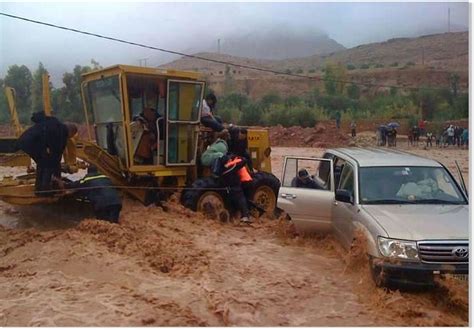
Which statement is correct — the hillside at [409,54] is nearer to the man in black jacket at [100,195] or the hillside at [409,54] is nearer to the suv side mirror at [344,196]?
the man in black jacket at [100,195]

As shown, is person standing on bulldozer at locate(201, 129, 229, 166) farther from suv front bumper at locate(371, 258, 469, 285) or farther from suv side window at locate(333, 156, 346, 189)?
suv front bumper at locate(371, 258, 469, 285)

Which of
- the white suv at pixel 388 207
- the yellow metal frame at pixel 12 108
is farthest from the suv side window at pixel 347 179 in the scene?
the yellow metal frame at pixel 12 108

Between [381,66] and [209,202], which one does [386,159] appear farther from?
[381,66]

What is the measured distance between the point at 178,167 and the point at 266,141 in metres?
2.34

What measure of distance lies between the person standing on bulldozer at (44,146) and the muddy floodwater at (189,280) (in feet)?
2.50

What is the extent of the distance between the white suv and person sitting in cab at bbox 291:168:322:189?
1 cm

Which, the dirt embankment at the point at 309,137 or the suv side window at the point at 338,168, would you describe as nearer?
the suv side window at the point at 338,168

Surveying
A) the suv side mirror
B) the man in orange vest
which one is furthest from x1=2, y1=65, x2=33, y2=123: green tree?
the suv side mirror

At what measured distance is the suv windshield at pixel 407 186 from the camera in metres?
6.92

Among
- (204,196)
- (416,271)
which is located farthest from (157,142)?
(416,271)

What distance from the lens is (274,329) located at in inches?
198

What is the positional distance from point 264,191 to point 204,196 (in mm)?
1349

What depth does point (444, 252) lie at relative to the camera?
5656 mm

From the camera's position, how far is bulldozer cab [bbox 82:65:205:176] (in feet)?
32.4
